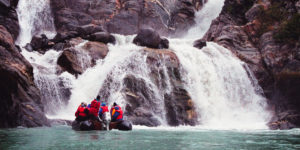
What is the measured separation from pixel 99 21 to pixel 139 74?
20.2 meters

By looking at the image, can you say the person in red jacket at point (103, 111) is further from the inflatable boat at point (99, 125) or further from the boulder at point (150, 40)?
the boulder at point (150, 40)

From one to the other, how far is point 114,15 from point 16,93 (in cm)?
2788

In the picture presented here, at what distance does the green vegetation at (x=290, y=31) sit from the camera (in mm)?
30052

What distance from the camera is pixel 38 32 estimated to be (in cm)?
3891

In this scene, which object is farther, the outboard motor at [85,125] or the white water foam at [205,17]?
the white water foam at [205,17]

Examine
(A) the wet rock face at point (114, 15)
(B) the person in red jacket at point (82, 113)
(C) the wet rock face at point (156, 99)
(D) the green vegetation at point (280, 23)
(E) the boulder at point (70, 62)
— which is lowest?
(B) the person in red jacket at point (82, 113)

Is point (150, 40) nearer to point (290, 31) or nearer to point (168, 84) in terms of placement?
point (168, 84)

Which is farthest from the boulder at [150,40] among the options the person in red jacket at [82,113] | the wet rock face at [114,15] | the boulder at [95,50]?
the person in red jacket at [82,113]

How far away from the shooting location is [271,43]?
105 ft

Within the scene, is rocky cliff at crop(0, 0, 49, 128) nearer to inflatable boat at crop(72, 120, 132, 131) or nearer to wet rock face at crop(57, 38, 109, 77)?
inflatable boat at crop(72, 120, 132, 131)

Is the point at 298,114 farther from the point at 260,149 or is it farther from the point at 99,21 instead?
the point at 99,21

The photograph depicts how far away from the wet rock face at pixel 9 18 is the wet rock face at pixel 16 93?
611 inches

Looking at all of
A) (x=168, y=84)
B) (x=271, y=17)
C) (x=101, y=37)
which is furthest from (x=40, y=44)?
(x=271, y=17)

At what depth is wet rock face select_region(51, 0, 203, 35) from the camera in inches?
1674
